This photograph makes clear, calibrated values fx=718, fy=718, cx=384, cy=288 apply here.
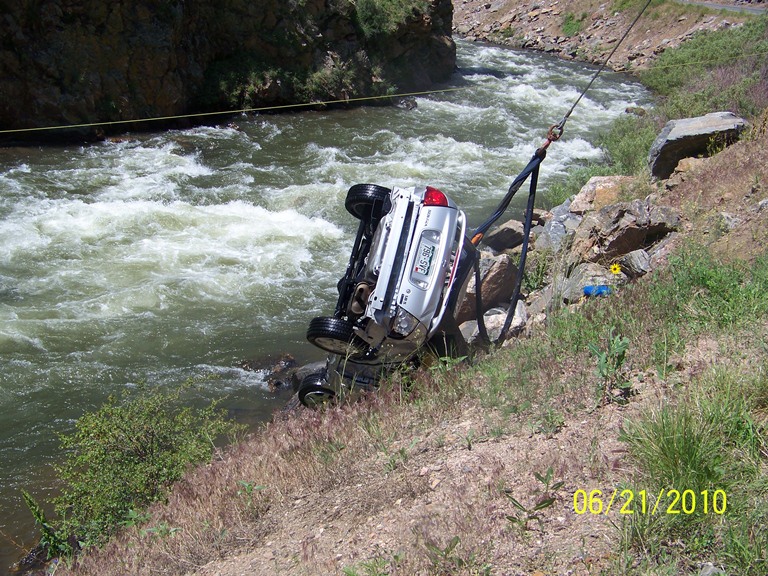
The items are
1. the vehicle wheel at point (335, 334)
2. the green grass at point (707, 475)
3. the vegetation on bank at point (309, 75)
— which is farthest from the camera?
the vegetation on bank at point (309, 75)

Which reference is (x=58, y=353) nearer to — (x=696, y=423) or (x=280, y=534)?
(x=280, y=534)

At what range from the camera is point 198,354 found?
30.5 feet

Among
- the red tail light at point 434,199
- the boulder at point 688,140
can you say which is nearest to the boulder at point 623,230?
the boulder at point 688,140

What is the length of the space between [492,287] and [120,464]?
453 centimetres

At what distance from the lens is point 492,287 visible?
853 cm

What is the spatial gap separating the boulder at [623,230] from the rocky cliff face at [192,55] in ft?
41.0

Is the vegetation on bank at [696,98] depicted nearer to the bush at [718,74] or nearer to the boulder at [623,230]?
the bush at [718,74]

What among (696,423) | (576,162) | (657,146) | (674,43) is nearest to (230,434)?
(696,423)

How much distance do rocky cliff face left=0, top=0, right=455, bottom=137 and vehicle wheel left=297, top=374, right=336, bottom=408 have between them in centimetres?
1236

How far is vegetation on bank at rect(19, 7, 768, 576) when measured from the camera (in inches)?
135

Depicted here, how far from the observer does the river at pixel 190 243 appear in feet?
28.1

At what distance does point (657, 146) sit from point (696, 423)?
817cm

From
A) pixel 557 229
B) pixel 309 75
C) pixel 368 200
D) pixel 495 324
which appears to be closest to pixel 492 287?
pixel 495 324
